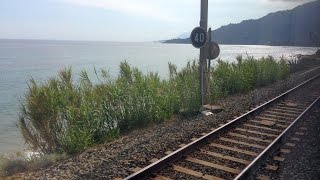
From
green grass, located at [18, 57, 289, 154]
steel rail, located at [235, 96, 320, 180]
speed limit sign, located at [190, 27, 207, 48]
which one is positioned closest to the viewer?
steel rail, located at [235, 96, 320, 180]

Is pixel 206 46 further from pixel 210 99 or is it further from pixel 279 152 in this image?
pixel 279 152

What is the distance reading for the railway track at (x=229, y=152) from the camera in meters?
6.05

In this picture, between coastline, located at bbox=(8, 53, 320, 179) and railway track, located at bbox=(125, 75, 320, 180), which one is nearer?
railway track, located at bbox=(125, 75, 320, 180)

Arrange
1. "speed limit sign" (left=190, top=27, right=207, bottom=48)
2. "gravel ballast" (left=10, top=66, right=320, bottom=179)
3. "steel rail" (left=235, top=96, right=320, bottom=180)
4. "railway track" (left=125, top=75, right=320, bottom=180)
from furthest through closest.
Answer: "speed limit sign" (left=190, top=27, right=207, bottom=48) → "gravel ballast" (left=10, top=66, right=320, bottom=179) → "railway track" (left=125, top=75, right=320, bottom=180) → "steel rail" (left=235, top=96, right=320, bottom=180)

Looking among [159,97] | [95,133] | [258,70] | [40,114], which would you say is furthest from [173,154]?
[258,70]

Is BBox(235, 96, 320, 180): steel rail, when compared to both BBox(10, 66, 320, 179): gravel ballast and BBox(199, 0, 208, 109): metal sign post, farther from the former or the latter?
BBox(199, 0, 208, 109): metal sign post

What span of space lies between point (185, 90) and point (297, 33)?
1606 centimetres

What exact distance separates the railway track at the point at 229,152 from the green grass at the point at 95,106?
94.4 inches

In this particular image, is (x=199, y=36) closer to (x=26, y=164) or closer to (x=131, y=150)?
(x=131, y=150)

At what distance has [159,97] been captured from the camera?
11.2 meters

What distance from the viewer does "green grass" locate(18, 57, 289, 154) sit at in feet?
27.2

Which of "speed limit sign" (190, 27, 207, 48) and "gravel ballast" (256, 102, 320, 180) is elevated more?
"speed limit sign" (190, 27, 207, 48)

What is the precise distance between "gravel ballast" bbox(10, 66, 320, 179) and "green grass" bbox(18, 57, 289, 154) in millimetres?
502

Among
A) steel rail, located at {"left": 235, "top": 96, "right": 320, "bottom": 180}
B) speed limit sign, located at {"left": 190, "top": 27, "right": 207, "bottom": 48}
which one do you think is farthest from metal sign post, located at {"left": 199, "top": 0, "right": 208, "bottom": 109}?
steel rail, located at {"left": 235, "top": 96, "right": 320, "bottom": 180}
